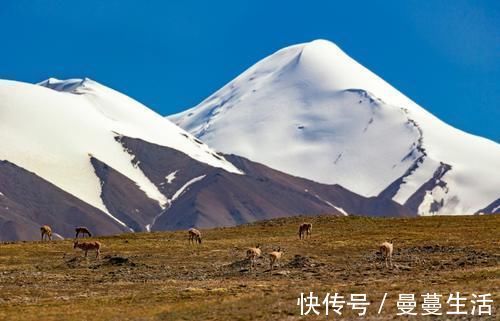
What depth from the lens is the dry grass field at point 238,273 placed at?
154ft

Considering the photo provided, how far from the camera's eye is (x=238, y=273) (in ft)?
206

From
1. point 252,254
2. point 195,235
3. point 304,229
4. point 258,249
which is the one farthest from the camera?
point 195,235

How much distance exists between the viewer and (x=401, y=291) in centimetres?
4900

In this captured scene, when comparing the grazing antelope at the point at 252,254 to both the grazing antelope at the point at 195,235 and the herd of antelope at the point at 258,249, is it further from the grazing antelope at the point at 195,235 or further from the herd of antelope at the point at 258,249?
the grazing antelope at the point at 195,235

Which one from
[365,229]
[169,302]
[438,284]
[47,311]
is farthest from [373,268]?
[365,229]

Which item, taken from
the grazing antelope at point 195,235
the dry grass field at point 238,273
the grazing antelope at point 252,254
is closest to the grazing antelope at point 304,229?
the dry grass field at point 238,273

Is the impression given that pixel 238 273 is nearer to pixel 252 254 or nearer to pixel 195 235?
pixel 252 254

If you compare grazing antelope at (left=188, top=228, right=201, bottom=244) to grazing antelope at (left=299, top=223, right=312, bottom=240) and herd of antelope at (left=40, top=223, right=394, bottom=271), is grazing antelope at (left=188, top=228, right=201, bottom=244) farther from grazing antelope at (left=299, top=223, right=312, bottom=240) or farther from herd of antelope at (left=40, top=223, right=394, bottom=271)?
grazing antelope at (left=299, top=223, right=312, bottom=240)

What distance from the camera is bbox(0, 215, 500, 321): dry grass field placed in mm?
47031

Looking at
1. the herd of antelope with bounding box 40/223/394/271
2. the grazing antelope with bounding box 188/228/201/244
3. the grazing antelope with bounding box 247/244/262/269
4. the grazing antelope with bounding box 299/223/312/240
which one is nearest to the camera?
the herd of antelope with bounding box 40/223/394/271

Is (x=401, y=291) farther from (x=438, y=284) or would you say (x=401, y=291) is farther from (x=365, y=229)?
(x=365, y=229)

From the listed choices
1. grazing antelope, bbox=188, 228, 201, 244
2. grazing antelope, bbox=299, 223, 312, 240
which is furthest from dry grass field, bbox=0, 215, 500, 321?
grazing antelope, bbox=299, 223, 312, 240

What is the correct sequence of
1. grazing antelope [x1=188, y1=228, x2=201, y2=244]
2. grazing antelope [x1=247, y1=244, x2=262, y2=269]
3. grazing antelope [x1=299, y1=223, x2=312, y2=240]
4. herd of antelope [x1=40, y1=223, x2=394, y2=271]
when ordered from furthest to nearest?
grazing antelope [x1=188, y1=228, x2=201, y2=244], grazing antelope [x1=299, y1=223, x2=312, y2=240], grazing antelope [x1=247, y1=244, x2=262, y2=269], herd of antelope [x1=40, y1=223, x2=394, y2=271]

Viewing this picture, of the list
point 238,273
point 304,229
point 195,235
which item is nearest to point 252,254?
point 238,273
